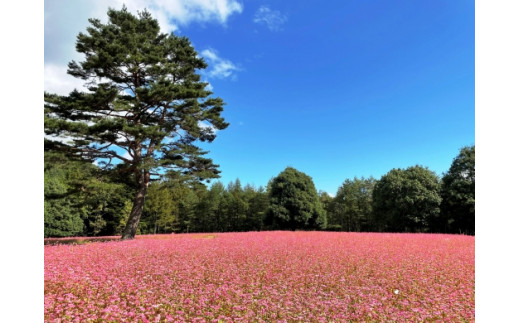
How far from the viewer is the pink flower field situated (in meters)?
4.55

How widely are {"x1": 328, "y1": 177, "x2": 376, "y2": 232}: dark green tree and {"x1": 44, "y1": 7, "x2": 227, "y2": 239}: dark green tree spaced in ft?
124

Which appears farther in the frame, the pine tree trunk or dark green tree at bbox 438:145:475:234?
dark green tree at bbox 438:145:475:234

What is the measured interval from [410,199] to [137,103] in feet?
102

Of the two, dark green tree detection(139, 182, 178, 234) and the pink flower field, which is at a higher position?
the pink flower field

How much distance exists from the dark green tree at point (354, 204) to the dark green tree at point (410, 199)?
12157 millimetres

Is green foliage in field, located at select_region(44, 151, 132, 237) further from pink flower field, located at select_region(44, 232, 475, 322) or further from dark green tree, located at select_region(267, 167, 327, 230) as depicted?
dark green tree, located at select_region(267, 167, 327, 230)

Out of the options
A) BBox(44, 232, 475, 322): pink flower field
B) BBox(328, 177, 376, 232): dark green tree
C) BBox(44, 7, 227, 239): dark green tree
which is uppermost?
BBox(44, 7, 227, 239): dark green tree

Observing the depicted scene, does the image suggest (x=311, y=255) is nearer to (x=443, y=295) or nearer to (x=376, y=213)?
(x=443, y=295)

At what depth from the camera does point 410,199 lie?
31625mm

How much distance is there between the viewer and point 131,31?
16.0 metres

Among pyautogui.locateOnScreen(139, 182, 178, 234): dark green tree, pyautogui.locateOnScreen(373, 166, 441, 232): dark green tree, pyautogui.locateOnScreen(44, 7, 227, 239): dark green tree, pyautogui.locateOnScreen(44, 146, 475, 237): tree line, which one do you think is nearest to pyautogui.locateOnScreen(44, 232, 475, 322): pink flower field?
pyautogui.locateOnScreen(44, 7, 227, 239): dark green tree

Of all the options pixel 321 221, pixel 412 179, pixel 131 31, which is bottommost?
pixel 321 221
